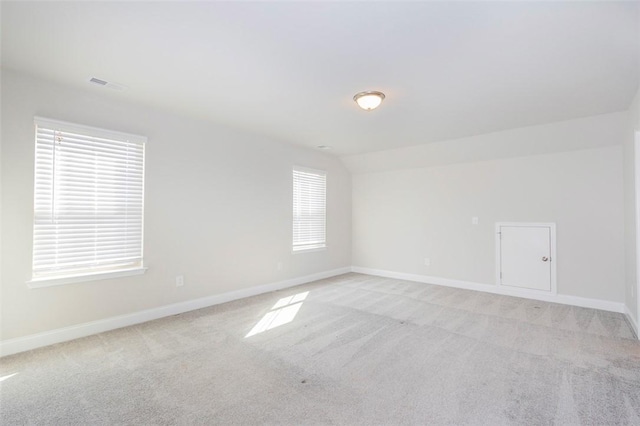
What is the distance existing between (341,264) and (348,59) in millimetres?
A: 4691

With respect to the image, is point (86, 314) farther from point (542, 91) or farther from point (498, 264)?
point (498, 264)

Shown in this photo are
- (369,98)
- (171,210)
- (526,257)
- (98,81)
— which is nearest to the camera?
(98,81)

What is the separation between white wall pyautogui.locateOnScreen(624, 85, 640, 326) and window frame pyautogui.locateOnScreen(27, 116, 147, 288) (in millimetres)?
5338

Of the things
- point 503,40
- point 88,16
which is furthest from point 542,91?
point 88,16

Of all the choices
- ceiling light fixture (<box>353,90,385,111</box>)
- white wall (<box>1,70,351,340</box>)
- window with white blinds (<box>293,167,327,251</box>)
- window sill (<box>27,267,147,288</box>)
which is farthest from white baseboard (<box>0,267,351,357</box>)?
ceiling light fixture (<box>353,90,385,111</box>)

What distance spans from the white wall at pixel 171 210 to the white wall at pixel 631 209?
432 cm

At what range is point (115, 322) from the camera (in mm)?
3318

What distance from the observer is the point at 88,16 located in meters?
1.97

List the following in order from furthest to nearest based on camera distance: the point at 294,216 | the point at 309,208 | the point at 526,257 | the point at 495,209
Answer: the point at 309,208
the point at 294,216
the point at 495,209
the point at 526,257

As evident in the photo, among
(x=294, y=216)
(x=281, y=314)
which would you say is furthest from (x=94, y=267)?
(x=294, y=216)

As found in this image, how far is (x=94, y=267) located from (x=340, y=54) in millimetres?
3281

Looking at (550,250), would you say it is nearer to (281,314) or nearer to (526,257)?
(526,257)

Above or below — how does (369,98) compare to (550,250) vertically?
above

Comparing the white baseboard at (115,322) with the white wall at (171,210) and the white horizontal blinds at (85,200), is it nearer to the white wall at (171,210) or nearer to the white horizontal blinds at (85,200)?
the white wall at (171,210)
